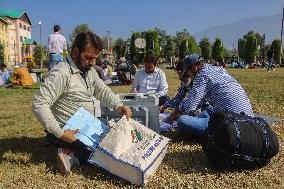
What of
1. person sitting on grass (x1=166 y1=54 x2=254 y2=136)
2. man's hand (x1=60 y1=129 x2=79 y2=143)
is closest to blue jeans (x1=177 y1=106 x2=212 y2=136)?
person sitting on grass (x1=166 y1=54 x2=254 y2=136)

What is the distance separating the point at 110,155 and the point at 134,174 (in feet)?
0.97

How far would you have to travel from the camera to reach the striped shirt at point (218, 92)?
4.63m

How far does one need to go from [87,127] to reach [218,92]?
1.70 m

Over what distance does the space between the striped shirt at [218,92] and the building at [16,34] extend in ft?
235

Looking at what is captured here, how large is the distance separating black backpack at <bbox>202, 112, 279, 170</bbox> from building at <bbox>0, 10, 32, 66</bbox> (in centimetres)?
7247

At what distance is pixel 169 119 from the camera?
19.7 feet

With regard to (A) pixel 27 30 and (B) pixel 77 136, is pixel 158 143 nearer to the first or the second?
(B) pixel 77 136

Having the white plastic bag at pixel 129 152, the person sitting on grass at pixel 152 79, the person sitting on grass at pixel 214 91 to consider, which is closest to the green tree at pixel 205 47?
the person sitting on grass at pixel 152 79

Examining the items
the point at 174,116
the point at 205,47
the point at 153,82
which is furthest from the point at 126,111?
the point at 205,47

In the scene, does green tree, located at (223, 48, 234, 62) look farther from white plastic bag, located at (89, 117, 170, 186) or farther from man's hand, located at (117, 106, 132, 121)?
white plastic bag, located at (89, 117, 170, 186)

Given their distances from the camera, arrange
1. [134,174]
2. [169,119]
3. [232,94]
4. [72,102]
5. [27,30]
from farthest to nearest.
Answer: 1. [27,30]
2. [169,119]
3. [232,94]
4. [72,102]
5. [134,174]

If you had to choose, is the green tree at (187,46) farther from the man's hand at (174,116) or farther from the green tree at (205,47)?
the man's hand at (174,116)

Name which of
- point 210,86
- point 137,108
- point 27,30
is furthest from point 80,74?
point 27,30

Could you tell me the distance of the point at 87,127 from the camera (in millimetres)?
4086
